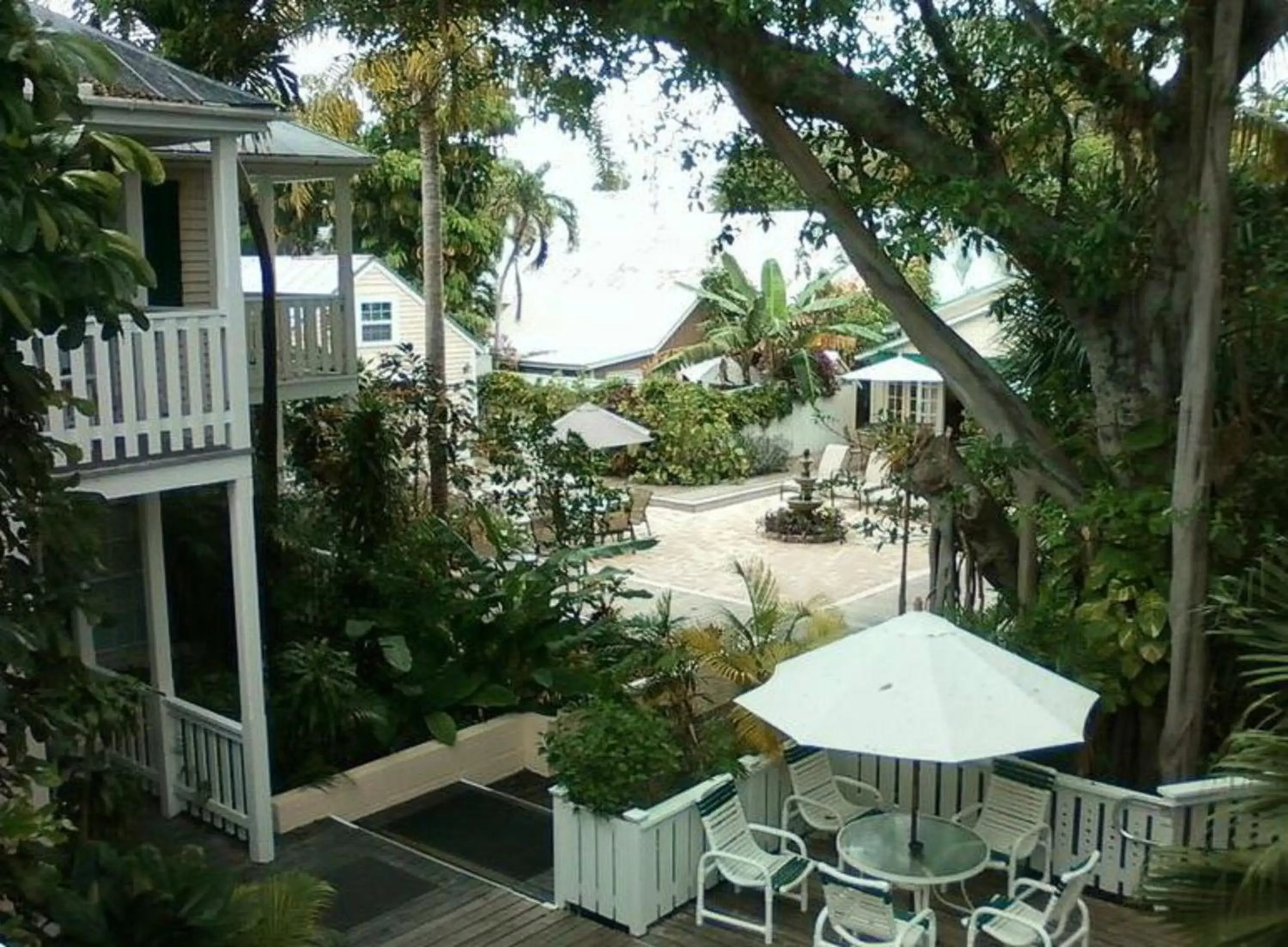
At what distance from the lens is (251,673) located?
28.3 ft

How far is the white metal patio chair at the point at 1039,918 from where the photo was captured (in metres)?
6.75

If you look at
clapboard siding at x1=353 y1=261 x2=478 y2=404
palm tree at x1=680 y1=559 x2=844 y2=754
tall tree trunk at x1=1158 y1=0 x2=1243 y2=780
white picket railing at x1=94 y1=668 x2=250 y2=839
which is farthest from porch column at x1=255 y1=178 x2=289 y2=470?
clapboard siding at x1=353 y1=261 x2=478 y2=404

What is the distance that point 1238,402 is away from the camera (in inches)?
344

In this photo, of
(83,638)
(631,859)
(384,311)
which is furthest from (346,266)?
(384,311)

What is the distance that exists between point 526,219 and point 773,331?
12176 millimetres

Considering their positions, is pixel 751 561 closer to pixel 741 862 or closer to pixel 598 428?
pixel 598 428

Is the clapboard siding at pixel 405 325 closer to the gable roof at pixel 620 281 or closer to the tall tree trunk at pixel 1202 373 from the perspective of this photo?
the gable roof at pixel 620 281

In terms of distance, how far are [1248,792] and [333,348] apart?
32.5ft

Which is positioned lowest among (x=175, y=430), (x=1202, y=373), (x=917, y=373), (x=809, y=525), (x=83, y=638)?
(x=809, y=525)

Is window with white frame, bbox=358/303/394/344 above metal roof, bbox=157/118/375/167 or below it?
below

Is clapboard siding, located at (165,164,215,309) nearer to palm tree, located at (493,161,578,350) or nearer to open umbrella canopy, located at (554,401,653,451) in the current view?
open umbrella canopy, located at (554,401,653,451)

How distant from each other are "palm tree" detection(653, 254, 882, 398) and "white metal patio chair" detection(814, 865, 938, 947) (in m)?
22.6

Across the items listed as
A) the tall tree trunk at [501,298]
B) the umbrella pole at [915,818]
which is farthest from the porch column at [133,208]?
the tall tree trunk at [501,298]

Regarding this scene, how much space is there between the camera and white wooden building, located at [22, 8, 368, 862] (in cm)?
751
